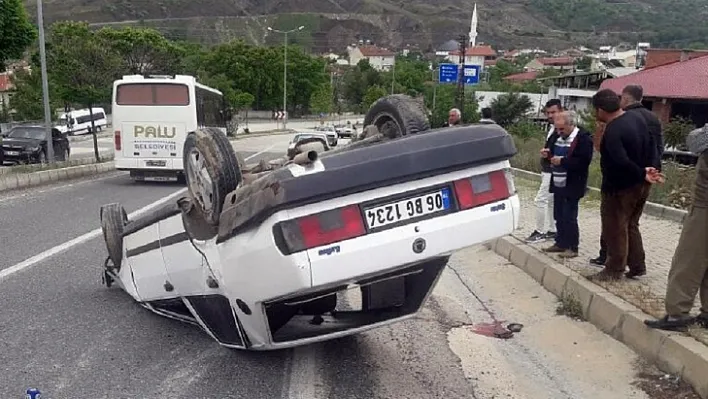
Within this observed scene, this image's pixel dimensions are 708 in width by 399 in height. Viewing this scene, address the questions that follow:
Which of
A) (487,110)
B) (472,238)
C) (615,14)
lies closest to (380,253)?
(472,238)

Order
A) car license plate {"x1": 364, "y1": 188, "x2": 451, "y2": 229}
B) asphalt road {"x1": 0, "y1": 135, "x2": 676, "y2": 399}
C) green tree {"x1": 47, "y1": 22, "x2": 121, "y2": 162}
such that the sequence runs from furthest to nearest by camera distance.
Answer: green tree {"x1": 47, "y1": 22, "x2": 121, "y2": 162} < asphalt road {"x1": 0, "y1": 135, "x2": 676, "y2": 399} < car license plate {"x1": 364, "y1": 188, "x2": 451, "y2": 229}

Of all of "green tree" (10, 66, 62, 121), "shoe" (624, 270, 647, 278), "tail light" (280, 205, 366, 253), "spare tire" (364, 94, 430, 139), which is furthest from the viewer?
"green tree" (10, 66, 62, 121)

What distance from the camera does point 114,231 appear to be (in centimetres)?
614

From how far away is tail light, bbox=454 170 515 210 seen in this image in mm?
3975

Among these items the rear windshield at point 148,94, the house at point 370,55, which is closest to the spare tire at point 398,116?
the rear windshield at point 148,94

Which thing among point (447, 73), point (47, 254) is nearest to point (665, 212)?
point (47, 254)

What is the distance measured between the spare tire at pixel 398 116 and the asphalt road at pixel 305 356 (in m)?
1.66

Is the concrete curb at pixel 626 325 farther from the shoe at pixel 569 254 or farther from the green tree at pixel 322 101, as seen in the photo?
the green tree at pixel 322 101

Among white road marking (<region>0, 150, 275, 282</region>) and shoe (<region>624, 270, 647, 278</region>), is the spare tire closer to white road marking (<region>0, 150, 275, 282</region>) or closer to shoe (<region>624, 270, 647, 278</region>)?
shoe (<region>624, 270, 647, 278</region>)

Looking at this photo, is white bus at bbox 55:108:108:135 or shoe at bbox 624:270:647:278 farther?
white bus at bbox 55:108:108:135

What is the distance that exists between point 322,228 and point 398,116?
1.40 meters

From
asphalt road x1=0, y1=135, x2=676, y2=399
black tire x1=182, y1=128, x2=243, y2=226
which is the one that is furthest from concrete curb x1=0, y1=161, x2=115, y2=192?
black tire x1=182, y1=128, x2=243, y2=226

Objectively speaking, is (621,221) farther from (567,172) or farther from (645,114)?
(567,172)

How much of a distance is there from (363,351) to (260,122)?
247 feet
